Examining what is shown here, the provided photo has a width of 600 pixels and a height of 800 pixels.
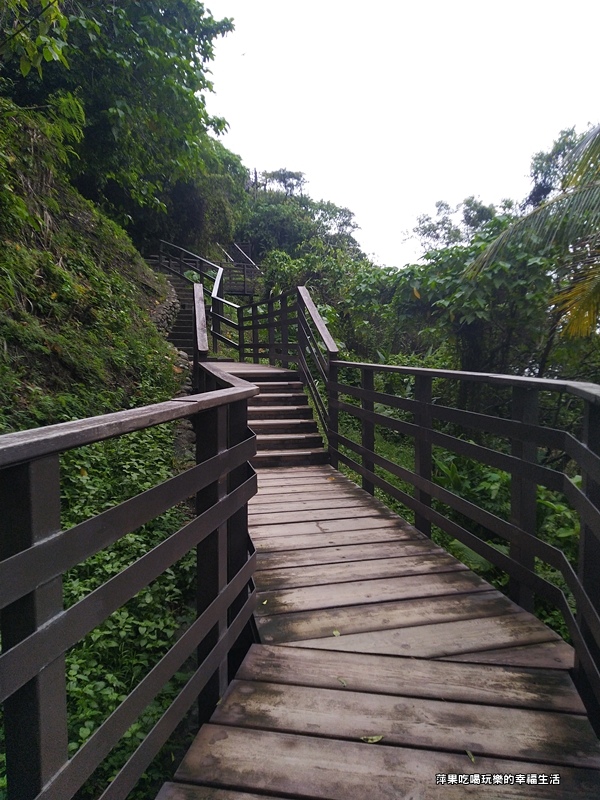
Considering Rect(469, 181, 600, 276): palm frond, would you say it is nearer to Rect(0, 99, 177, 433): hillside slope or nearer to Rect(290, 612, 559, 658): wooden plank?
Rect(0, 99, 177, 433): hillside slope

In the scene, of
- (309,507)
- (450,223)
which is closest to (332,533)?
(309,507)

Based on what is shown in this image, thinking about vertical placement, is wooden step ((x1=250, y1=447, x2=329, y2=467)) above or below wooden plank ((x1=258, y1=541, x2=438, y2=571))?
above

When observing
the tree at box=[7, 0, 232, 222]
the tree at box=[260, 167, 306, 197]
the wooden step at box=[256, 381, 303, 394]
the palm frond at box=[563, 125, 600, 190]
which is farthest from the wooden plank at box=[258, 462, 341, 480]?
the tree at box=[260, 167, 306, 197]

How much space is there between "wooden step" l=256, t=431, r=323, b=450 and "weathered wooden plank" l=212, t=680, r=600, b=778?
138 inches

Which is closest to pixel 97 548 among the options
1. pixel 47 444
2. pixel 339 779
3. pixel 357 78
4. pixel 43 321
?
pixel 47 444

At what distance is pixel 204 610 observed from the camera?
1784mm

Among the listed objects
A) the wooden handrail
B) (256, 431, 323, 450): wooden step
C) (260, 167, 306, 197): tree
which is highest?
(260, 167, 306, 197): tree

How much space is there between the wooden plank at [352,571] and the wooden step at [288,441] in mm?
2528

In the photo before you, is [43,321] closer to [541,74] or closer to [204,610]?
[204,610]

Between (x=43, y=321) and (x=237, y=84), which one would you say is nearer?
(x=43, y=321)

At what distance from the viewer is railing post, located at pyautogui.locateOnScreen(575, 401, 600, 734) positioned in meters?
1.66

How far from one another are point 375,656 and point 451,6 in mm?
8431

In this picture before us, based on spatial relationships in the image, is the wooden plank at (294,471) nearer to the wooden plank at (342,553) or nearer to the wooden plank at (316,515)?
the wooden plank at (316,515)

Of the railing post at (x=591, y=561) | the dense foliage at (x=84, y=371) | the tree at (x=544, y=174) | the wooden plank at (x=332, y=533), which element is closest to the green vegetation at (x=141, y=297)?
the dense foliage at (x=84, y=371)
